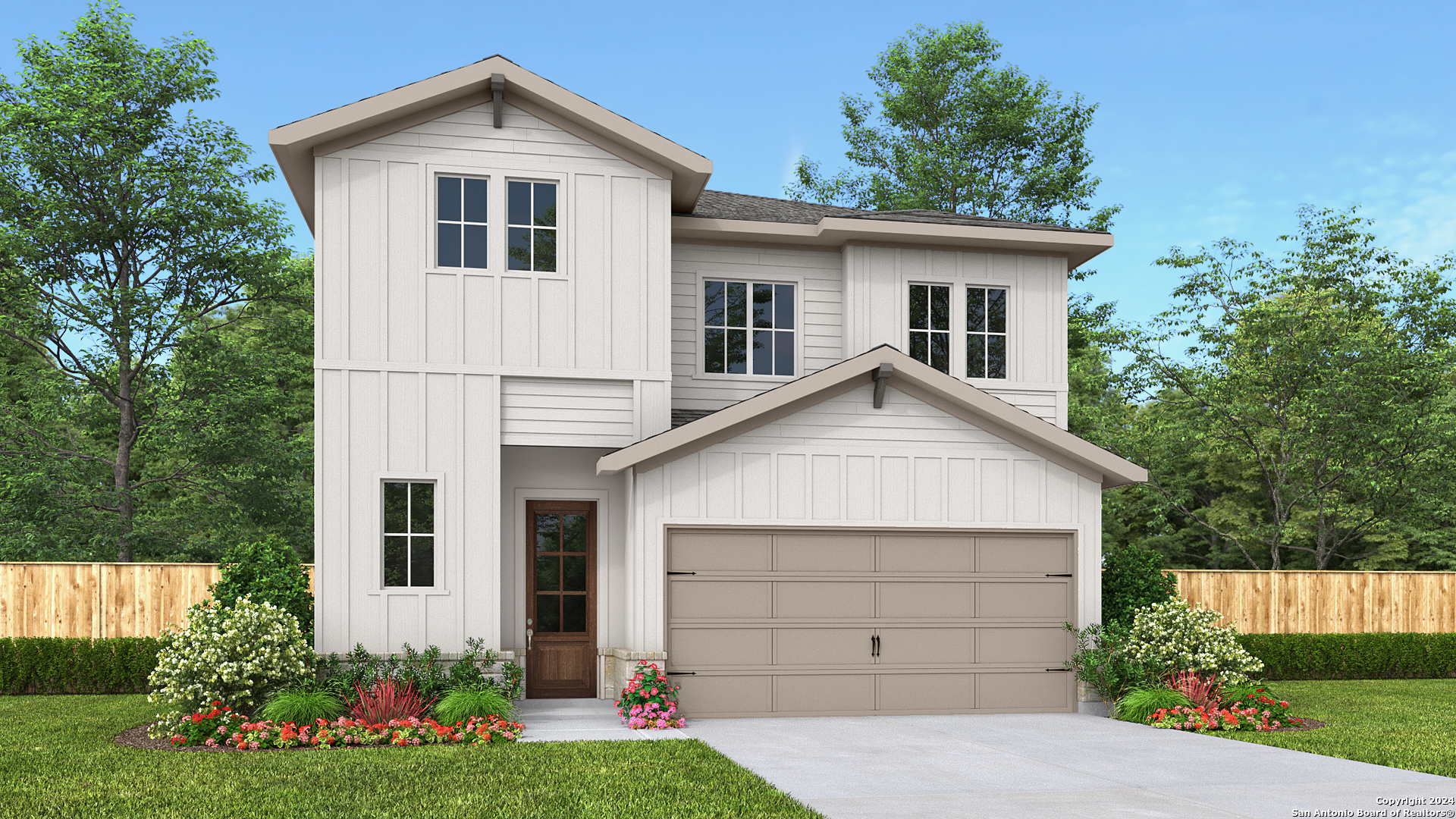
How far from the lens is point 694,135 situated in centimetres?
2256

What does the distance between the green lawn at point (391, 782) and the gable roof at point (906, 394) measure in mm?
3273

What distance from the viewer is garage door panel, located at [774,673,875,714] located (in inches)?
506

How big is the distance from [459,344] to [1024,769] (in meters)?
7.47

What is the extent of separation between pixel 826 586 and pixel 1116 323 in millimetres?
17856

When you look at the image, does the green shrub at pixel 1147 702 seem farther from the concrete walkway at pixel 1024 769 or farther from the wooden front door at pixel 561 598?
the wooden front door at pixel 561 598

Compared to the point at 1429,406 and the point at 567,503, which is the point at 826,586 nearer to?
the point at 567,503

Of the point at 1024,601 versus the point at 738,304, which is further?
the point at 738,304

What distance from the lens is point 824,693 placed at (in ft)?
42.4

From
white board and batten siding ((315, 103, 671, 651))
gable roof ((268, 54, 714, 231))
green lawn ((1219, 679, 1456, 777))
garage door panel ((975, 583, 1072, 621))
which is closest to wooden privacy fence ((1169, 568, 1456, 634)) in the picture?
green lawn ((1219, 679, 1456, 777))

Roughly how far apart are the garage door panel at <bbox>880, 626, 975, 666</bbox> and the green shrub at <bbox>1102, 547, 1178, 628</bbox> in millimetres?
1855

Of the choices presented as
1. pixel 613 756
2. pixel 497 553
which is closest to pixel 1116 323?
pixel 497 553

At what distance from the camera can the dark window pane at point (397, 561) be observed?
492 inches

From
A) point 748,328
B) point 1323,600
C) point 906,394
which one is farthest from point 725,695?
point 1323,600

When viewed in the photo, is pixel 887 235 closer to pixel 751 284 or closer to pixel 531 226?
pixel 751 284
